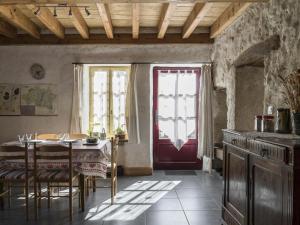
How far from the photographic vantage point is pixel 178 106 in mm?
7441

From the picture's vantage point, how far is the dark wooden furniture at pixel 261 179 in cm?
212

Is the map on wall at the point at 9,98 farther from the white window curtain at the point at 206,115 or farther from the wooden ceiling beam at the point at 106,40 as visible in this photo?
the white window curtain at the point at 206,115

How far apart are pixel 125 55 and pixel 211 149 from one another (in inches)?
97.6

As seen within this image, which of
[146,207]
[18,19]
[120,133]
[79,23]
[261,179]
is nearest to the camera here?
[261,179]

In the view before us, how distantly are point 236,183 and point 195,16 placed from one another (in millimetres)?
3022

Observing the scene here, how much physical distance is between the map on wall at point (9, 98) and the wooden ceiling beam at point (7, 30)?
3.26 feet

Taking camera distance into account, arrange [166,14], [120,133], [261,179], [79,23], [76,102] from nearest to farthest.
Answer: [261,179] < [166,14] < [79,23] < [76,102] < [120,133]

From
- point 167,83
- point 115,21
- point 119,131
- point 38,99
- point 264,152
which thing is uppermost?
point 115,21

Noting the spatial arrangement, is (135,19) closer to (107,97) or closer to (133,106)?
(133,106)

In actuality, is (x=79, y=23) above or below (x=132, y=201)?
above

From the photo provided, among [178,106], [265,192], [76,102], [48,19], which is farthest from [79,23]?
[265,192]

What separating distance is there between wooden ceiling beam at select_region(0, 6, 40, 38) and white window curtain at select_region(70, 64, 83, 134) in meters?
0.99

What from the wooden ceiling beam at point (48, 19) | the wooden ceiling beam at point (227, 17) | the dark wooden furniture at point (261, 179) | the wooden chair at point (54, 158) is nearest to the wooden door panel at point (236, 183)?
the dark wooden furniture at point (261, 179)

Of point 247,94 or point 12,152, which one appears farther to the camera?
point 247,94
